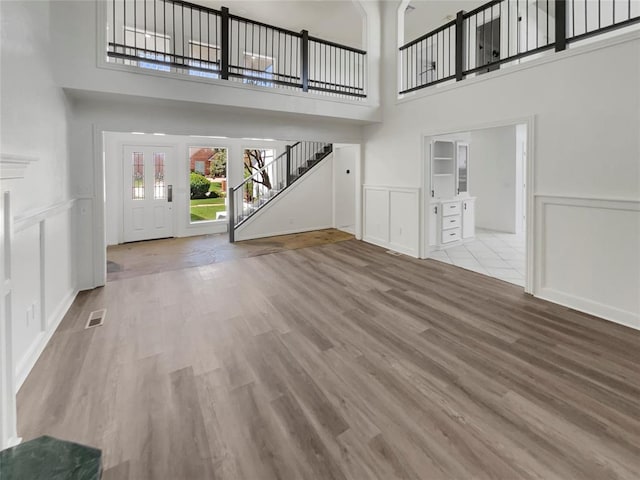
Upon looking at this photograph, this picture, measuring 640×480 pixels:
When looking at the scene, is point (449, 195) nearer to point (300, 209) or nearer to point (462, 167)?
point (462, 167)

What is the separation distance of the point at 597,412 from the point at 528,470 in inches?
29.7

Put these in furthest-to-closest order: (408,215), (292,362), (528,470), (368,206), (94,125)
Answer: (368,206)
(408,215)
(94,125)
(292,362)
(528,470)

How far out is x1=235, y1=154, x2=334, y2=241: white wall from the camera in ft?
A: 24.1

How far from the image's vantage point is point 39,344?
250cm

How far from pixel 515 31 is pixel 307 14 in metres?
4.18

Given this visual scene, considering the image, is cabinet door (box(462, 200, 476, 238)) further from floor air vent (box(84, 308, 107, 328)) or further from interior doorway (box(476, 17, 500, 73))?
floor air vent (box(84, 308, 107, 328))

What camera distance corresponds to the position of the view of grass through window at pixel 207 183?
8.59 metres

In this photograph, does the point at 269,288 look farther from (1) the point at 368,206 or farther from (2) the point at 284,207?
(2) the point at 284,207

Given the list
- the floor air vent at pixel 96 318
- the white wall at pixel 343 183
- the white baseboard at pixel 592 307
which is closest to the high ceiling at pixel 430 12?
the white wall at pixel 343 183

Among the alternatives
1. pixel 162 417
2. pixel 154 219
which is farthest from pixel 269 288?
pixel 154 219

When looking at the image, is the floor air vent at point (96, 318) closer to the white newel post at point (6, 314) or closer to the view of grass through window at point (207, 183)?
the white newel post at point (6, 314)

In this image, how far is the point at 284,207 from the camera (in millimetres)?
7715

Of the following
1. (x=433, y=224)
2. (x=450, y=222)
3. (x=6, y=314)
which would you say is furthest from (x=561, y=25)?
(x=6, y=314)

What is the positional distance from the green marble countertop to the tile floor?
4.59 metres
